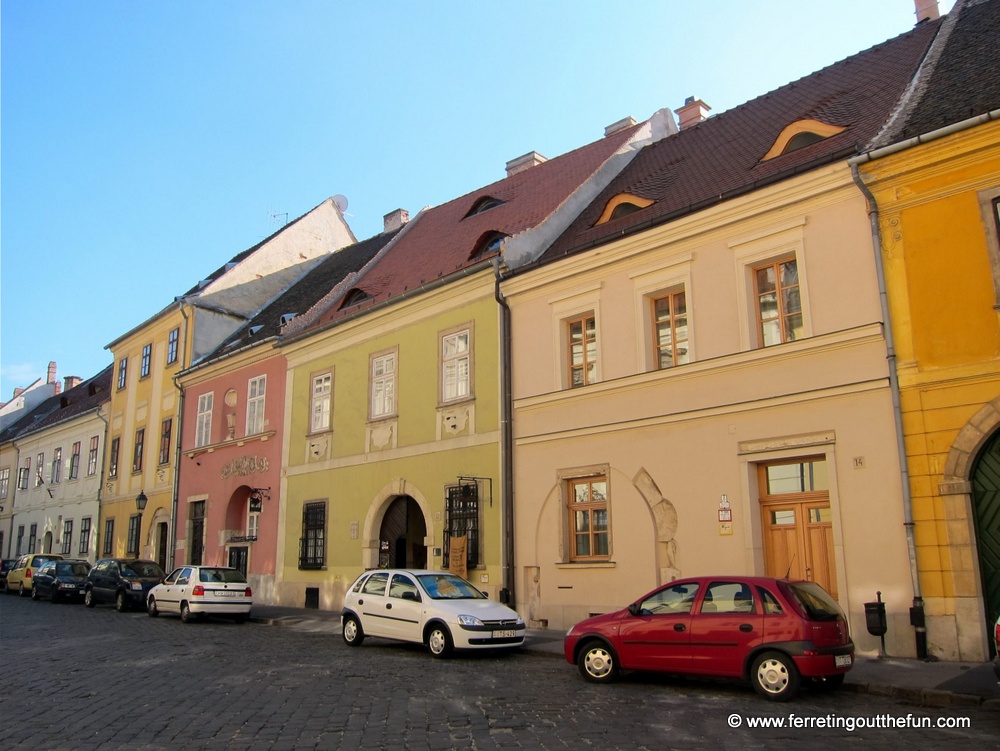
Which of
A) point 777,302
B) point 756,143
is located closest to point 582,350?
point 777,302

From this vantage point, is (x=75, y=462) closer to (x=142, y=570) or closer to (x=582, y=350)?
(x=142, y=570)

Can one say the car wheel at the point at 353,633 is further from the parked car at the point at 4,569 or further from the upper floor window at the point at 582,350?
the parked car at the point at 4,569

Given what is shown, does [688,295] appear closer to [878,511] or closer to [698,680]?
[878,511]

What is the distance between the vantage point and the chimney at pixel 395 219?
103ft

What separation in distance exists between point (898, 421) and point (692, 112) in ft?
44.3

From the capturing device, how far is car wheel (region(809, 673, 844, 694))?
988cm

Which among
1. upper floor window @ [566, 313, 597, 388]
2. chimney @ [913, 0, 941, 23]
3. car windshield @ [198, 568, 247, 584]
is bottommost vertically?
car windshield @ [198, 568, 247, 584]

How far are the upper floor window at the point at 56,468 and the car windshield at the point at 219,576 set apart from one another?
931 inches

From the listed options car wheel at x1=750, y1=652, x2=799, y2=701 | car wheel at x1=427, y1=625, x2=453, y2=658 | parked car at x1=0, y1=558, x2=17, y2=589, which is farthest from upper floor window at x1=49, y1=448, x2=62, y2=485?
car wheel at x1=750, y1=652, x2=799, y2=701

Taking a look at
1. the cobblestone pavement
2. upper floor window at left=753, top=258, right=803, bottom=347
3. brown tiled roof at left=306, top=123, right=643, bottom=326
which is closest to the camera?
the cobblestone pavement

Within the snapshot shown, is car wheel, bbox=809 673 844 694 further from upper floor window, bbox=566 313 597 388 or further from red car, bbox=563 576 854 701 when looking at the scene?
upper floor window, bbox=566 313 597 388

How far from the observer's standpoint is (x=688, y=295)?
1535 centimetres

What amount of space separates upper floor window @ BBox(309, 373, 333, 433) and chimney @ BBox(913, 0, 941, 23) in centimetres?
1651

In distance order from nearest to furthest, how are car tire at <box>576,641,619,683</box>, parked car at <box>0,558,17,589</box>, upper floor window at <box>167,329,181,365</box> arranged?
car tire at <box>576,641,619,683</box> < upper floor window at <box>167,329,181,365</box> < parked car at <box>0,558,17,589</box>
